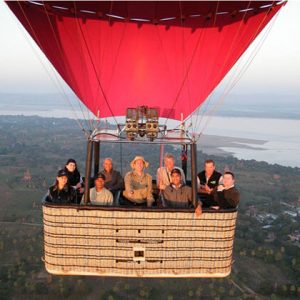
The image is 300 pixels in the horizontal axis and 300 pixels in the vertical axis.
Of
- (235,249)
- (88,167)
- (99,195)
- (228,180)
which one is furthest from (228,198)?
(235,249)

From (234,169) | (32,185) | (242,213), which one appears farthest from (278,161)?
(32,185)

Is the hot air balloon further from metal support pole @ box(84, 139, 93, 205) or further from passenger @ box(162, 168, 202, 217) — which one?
passenger @ box(162, 168, 202, 217)

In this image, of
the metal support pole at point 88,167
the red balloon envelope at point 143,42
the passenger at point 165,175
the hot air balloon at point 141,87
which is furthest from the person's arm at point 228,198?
the red balloon envelope at point 143,42

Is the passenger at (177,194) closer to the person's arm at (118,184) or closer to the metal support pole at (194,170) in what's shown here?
the metal support pole at (194,170)

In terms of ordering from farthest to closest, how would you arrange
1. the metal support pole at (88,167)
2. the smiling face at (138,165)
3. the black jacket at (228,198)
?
the smiling face at (138,165) < the black jacket at (228,198) < the metal support pole at (88,167)

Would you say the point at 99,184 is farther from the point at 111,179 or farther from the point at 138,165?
the point at 111,179

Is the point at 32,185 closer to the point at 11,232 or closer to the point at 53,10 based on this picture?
the point at 11,232

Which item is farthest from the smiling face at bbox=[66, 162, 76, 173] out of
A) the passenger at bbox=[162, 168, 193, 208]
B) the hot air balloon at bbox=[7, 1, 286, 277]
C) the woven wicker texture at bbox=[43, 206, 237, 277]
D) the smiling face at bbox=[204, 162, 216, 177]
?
the smiling face at bbox=[204, 162, 216, 177]
